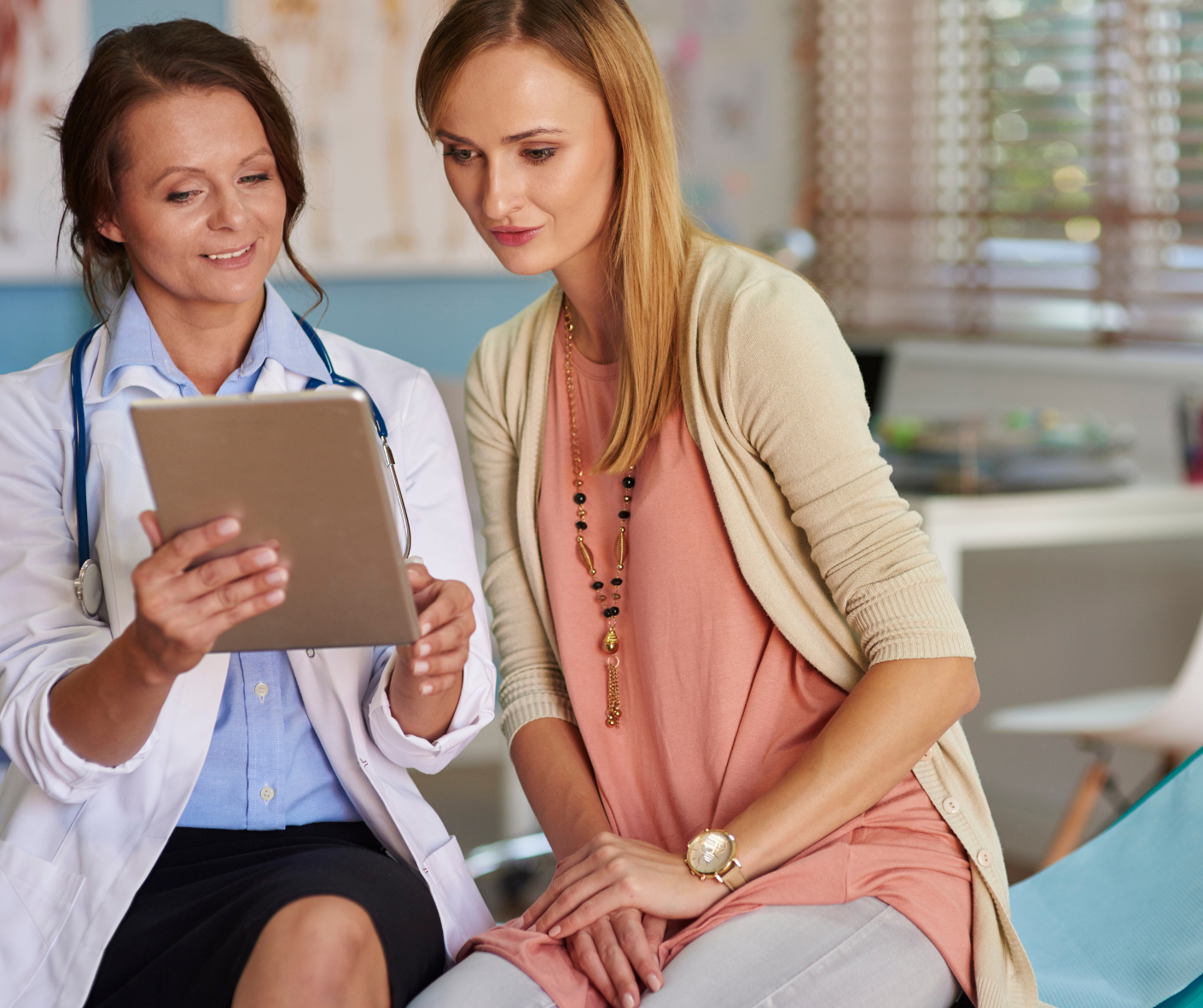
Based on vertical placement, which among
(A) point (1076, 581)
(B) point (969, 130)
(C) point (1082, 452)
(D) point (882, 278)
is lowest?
(A) point (1076, 581)

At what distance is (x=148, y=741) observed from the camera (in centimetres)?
110

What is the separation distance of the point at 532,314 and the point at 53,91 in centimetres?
183

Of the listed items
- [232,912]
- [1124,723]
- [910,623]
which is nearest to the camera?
[232,912]

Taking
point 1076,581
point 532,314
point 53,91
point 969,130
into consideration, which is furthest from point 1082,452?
point 53,91

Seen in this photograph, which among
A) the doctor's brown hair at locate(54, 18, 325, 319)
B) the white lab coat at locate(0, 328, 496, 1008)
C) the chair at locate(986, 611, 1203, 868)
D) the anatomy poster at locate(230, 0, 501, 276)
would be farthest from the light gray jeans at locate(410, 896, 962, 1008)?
the anatomy poster at locate(230, 0, 501, 276)

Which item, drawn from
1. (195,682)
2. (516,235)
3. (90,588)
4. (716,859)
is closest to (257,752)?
(195,682)

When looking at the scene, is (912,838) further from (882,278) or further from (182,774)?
(882,278)

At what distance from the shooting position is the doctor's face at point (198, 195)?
1.23m

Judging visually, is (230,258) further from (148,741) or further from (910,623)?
(910,623)

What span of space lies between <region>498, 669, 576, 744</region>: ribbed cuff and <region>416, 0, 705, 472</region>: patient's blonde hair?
Result: 0.24 metres

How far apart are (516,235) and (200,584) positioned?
1.59 feet

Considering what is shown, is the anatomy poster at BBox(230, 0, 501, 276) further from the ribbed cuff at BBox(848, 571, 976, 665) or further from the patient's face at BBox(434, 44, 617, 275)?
the ribbed cuff at BBox(848, 571, 976, 665)

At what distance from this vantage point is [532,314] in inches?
57.2

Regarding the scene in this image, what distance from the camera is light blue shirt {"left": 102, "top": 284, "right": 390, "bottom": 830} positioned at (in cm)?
120
